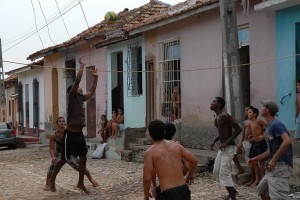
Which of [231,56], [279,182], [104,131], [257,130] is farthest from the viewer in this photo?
[104,131]

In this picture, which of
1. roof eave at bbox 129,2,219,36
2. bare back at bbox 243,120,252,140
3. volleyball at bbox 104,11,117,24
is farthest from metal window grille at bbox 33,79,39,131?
bare back at bbox 243,120,252,140

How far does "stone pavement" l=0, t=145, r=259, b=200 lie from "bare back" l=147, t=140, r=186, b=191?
11.0 ft

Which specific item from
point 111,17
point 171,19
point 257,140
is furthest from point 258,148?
point 111,17

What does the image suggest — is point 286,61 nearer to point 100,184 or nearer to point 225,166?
point 225,166

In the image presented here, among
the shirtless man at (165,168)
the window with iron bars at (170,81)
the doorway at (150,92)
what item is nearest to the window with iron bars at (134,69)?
the doorway at (150,92)

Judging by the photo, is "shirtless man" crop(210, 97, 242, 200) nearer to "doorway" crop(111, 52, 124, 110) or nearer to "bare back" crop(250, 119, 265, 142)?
"bare back" crop(250, 119, 265, 142)

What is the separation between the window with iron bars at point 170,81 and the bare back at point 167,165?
8.49 metres

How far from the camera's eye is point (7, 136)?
22.7 m

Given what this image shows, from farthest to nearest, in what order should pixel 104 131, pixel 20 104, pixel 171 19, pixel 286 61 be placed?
pixel 20 104, pixel 104 131, pixel 171 19, pixel 286 61

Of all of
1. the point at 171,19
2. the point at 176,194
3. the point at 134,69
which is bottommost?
the point at 176,194

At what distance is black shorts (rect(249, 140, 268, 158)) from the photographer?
835cm

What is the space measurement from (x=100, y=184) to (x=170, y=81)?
Answer: 4.76 m

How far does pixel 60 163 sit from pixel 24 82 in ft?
66.6

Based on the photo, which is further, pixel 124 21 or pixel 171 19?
pixel 124 21
